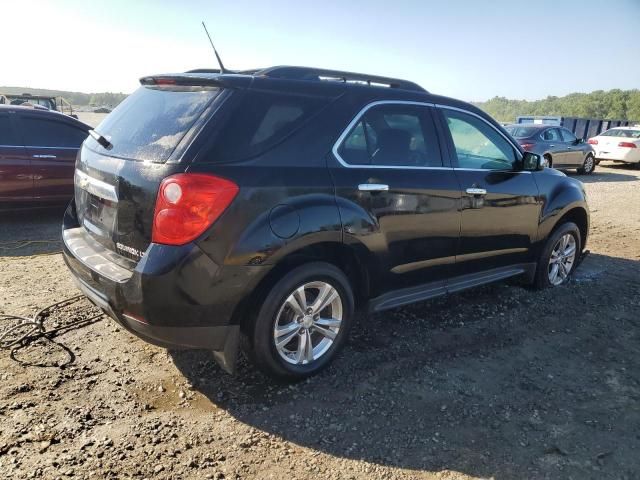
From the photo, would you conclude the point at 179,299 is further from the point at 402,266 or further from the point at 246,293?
the point at 402,266

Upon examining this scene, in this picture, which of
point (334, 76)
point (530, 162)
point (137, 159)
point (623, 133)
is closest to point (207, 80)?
point (137, 159)

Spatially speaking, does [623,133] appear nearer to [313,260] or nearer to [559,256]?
[559,256]

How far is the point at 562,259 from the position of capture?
17.3ft

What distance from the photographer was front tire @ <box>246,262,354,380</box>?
9.64 ft

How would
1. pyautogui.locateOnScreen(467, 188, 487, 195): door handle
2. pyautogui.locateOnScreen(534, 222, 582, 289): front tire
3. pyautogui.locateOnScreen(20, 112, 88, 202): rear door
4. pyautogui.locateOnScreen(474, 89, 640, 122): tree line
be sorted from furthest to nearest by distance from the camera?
pyautogui.locateOnScreen(474, 89, 640, 122): tree line, pyautogui.locateOnScreen(20, 112, 88, 202): rear door, pyautogui.locateOnScreen(534, 222, 582, 289): front tire, pyautogui.locateOnScreen(467, 188, 487, 195): door handle

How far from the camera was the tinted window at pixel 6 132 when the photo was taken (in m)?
6.46

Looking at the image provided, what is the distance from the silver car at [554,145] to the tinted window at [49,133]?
11.1m

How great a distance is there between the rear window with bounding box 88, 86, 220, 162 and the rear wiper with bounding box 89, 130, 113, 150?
2cm

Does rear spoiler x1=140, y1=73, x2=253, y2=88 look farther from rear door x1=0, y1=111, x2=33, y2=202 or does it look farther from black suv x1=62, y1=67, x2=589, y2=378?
rear door x1=0, y1=111, x2=33, y2=202

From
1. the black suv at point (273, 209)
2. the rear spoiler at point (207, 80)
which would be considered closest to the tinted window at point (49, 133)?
the black suv at point (273, 209)

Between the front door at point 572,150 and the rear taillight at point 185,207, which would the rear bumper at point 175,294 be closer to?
the rear taillight at point 185,207

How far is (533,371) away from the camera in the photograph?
11.5ft

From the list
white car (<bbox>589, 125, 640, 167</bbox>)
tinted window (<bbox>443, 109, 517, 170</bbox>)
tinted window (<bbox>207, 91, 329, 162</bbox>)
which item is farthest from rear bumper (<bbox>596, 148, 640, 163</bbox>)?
tinted window (<bbox>207, 91, 329, 162</bbox>)

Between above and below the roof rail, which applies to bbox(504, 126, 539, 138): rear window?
below
